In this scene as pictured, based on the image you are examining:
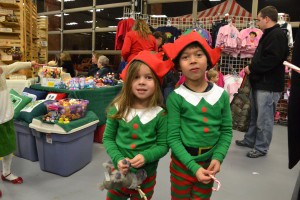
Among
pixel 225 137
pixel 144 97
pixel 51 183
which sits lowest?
pixel 51 183

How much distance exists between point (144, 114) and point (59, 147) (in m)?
1.56

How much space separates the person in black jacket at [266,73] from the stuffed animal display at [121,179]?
2.25 m

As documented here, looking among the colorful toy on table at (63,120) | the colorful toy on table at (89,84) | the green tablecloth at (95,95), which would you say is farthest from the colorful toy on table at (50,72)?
the colorful toy on table at (63,120)

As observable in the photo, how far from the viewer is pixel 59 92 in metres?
3.33

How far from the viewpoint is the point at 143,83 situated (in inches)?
54.0

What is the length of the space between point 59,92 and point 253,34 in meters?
3.32

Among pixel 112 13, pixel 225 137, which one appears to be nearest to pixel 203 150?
pixel 225 137

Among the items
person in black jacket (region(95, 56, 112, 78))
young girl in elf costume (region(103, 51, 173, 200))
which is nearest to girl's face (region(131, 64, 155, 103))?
young girl in elf costume (region(103, 51, 173, 200))

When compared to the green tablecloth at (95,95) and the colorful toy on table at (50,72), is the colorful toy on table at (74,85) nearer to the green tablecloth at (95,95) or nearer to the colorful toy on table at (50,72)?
the green tablecloth at (95,95)

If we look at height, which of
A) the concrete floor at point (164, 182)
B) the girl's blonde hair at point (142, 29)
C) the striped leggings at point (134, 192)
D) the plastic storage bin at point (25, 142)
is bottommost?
the concrete floor at point (164, 182)

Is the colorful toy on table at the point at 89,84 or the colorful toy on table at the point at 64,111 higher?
the colorful toy on table at the point at 89,84

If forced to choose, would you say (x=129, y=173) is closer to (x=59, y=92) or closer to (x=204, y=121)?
(x=204, y=121)

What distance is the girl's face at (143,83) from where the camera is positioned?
138 centimetres

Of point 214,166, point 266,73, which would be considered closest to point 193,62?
point 214,166
